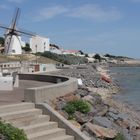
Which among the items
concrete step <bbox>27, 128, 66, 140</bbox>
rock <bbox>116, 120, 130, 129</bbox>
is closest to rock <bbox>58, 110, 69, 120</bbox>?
concrete step <bbox>27, 128, 66, 140</bbox>

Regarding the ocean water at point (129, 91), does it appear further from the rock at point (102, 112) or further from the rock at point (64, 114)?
the rock at point (64, 114)

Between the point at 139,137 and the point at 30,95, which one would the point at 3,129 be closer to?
the point at 30,95

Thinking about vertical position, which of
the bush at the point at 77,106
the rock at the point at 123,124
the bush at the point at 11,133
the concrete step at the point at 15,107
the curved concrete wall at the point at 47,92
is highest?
the curved concrete wall at the point at 47,92

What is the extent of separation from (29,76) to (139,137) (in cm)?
1327

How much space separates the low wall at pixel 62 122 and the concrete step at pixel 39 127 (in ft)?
0.52

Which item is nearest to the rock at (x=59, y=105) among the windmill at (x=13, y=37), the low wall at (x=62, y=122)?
the low wall at (x=62, y=122)

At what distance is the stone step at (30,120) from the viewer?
10.3 m

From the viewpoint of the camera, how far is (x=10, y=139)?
28.7ft

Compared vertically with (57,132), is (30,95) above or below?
Result: above

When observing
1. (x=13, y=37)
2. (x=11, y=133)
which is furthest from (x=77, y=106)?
(x=13, y=37)

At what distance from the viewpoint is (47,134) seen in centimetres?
1023

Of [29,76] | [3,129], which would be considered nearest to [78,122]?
[3,129]

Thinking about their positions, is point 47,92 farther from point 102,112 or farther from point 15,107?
point 102,112

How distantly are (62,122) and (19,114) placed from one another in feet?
3.70
